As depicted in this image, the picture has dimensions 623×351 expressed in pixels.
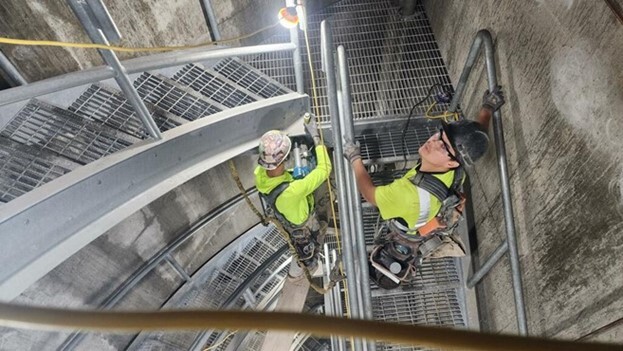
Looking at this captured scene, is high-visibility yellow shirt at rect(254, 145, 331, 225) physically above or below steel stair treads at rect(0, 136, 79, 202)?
above

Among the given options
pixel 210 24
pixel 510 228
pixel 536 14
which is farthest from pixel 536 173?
pixel 210 24

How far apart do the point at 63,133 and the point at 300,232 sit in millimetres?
2686

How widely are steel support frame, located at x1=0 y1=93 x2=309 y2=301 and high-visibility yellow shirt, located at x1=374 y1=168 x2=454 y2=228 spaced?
65.1 inches

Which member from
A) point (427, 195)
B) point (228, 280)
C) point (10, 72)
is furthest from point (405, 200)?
point (228, 280)

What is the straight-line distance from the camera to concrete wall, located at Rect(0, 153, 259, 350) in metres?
3.38

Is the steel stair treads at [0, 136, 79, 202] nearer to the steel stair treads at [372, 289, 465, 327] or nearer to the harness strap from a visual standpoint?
the harness strap

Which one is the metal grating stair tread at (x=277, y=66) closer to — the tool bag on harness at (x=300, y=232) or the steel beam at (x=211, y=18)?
the steel beam at (x=211, y=18)

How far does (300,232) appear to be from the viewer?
15.1 feet

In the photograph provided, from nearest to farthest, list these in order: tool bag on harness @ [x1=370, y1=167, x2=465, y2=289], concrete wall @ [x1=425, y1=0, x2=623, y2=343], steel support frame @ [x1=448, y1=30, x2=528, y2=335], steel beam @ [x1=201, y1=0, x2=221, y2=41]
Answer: concrete wall @ [x1=425, y1=0, x2=623, y2=343] → steel support frame @ [x1=448, y1=30, x2=528, y2=335] → tool bag on harness @ [x1=370, y1=167, x2=465, y2=289] → steel beam @ [x1=201, y1=0, x2=221, y2=41]

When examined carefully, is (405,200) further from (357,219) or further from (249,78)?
(249,78)

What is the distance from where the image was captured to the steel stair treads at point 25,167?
2641 millimetres

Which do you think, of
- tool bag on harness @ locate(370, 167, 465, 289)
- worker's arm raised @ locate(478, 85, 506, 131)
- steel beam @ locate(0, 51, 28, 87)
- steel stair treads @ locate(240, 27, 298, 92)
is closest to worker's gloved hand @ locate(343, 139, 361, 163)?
tool bag on harness @ locate(370, 167, 465, 289)

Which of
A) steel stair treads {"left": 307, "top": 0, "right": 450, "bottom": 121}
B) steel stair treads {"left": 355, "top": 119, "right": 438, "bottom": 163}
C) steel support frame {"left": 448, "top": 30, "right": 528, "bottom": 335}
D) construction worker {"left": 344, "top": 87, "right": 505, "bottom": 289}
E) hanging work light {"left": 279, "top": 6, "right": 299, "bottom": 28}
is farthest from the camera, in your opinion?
steel stair treads {"left": 307, "top": 0, "right": 450, "bottom": 121}

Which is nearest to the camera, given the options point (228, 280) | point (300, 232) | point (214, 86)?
point (214, 86)
